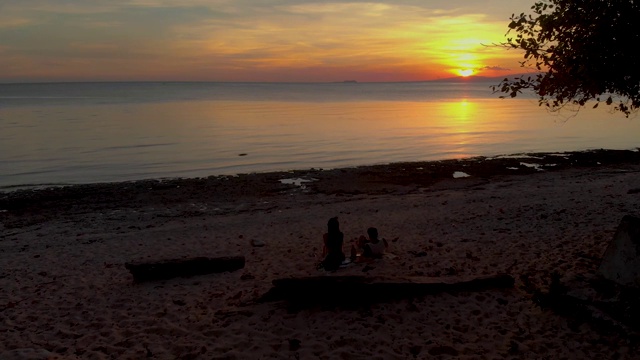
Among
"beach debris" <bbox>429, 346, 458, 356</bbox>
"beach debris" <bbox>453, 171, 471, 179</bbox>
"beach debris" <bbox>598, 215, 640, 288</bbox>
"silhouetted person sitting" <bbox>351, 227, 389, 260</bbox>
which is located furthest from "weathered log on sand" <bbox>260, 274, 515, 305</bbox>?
"beach debris" <bbox>453, 171, 471, 179</bbox>

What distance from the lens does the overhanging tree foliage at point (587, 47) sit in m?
8.48

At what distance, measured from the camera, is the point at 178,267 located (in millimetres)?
12352

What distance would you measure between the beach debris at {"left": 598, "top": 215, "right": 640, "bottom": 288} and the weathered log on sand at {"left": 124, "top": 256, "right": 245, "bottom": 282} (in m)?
8.49

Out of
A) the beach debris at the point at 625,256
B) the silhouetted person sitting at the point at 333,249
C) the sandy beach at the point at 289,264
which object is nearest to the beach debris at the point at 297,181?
the sandy beach at the point at 289,264

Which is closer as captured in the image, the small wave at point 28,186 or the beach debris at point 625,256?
the beach debris at point 625,256

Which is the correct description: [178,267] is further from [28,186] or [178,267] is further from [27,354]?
[28,186]

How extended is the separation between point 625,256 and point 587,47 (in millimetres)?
3949

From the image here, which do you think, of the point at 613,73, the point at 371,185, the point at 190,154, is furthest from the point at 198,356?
the point at 190,154

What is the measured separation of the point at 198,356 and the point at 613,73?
8.68 meters

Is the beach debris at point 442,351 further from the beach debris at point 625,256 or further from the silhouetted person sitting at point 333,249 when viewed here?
the silhouetted person sitting at point 333,249

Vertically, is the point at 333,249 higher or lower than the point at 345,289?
higher

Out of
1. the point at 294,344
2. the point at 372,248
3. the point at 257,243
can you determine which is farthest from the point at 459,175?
the point at 294,344

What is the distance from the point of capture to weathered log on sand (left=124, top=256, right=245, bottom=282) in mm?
12156

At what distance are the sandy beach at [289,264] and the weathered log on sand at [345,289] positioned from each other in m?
0.21
